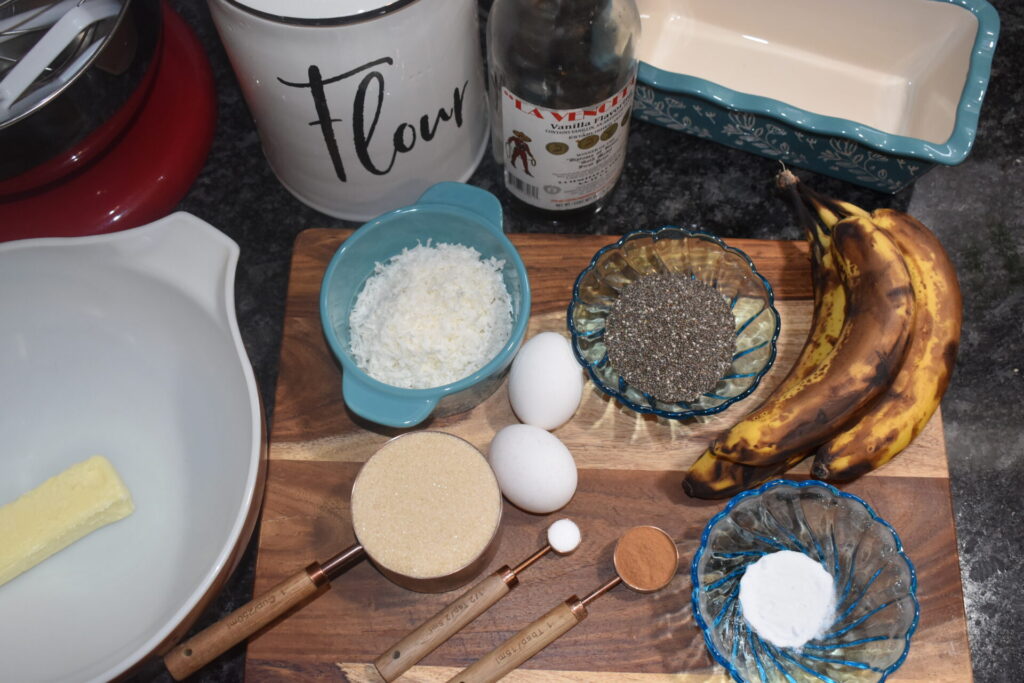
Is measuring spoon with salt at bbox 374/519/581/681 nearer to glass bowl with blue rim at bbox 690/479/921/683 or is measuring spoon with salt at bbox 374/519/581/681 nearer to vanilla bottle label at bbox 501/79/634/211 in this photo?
glass bowl with blue rim at bbox 690/479/921/683

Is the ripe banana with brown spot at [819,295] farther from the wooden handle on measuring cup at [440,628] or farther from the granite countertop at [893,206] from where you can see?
the wooden handle on measuring cup at [440,628]

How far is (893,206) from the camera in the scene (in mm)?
1147

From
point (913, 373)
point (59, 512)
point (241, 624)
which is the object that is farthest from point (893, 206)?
point (59, 512)

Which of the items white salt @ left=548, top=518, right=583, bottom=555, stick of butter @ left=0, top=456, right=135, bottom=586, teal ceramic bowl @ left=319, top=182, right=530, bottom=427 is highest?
teal ceramic bowl @ left=319, top=182, right=530, bottom=427

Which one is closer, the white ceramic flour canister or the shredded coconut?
the white ceramic flour canister

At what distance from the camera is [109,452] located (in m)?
1.00

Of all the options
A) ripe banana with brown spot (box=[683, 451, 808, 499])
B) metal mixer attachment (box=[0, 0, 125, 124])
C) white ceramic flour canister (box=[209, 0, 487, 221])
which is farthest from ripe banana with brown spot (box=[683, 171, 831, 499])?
metal mixer attachment (box=[0, 0, 125, 124])

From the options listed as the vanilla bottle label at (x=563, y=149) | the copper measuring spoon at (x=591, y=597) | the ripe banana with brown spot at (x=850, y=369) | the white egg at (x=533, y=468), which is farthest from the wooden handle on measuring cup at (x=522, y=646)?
the vanilla bottle label at (x=563, y=149)

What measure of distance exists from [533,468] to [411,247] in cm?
34

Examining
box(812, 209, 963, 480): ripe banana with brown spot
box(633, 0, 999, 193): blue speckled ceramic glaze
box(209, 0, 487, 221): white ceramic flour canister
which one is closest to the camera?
box(209, 0, 487, 221): white ceramic flour canister

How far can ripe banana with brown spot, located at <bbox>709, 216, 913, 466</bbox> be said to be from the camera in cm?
88

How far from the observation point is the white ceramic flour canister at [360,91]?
0.79 meters

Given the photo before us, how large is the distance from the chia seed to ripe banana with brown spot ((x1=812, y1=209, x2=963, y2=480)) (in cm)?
15

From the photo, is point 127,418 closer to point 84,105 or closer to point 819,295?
point 84,105
